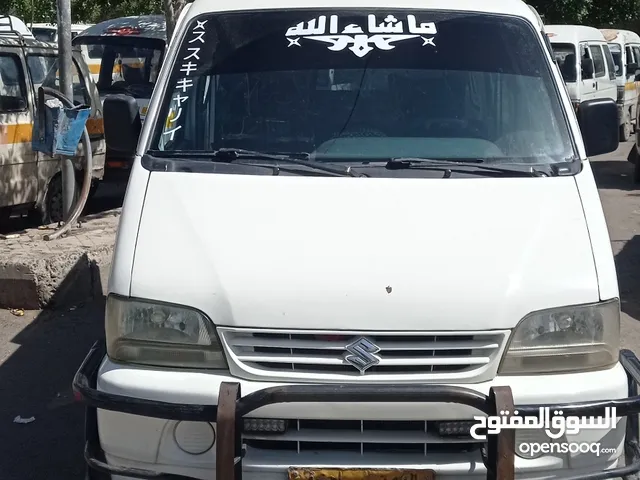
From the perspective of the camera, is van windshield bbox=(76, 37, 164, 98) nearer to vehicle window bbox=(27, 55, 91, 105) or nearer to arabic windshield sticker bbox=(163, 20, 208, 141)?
vehicle window bbox=(27, 55, 91, 105)

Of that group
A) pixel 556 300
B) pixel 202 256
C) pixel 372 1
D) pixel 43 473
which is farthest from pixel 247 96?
pixel 43 473

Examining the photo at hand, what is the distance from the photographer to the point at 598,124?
176 inches

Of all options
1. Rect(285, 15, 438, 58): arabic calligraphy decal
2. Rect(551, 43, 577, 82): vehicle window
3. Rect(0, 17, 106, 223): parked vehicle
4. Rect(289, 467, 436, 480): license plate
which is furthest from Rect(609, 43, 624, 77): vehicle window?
Rect(289, 467, 436, 480): license plate

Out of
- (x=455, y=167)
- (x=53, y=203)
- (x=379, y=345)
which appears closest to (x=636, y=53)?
(x=53, y=203)

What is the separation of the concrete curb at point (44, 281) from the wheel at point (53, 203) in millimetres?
2118

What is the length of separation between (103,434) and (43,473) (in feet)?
4.30

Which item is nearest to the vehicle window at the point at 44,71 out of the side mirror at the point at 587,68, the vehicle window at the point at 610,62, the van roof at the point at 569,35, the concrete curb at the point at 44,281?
the concrete curb at the point at 44,281

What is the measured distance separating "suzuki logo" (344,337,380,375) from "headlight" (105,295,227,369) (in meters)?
0.44

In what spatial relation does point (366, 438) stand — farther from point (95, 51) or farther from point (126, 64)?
point (95, 51)

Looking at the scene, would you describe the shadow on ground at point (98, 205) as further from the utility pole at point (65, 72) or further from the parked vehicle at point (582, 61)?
the parked vehicle at point (582, 61)

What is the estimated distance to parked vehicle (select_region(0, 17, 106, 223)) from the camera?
27.7 ft

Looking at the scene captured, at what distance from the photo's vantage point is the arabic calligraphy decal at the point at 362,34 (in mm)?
4297

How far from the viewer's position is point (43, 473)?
4.43m

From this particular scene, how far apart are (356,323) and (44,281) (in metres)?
4.22
